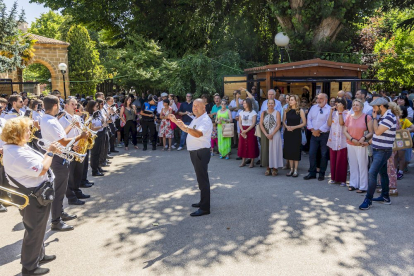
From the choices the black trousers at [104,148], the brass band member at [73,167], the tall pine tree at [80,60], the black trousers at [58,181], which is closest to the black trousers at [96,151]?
the black trousers at [104,148]

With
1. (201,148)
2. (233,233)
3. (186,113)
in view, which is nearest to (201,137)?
(201,148)

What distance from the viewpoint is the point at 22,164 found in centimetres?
406

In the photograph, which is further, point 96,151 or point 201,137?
point 96,151

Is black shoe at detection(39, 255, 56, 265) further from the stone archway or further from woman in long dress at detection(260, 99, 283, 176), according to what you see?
the stone archway

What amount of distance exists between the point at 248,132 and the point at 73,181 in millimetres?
4691

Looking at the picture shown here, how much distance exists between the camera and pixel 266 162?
919 centimetres

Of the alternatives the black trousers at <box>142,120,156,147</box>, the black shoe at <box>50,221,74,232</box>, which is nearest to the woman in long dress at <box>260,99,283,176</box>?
the black shoe at <box>50,221,74,232</box>

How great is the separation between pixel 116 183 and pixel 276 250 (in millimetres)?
4751

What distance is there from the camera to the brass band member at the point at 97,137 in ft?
27.9

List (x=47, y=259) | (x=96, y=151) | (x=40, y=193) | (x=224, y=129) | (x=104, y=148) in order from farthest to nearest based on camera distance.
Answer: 1. (x=224, y=129)
2. (x=104, y=148)
3. (x=96, y=151)
4. (x=47, y=259)
5. (x=40, y=193)

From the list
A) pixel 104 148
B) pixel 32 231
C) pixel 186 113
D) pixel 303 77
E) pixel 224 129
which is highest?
pixel 303 77

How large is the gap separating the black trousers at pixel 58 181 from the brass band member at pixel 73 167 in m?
0.83

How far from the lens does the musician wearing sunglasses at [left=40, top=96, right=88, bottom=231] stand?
543 centimetres

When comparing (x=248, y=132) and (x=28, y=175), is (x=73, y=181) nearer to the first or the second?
(x=28, y=175)
